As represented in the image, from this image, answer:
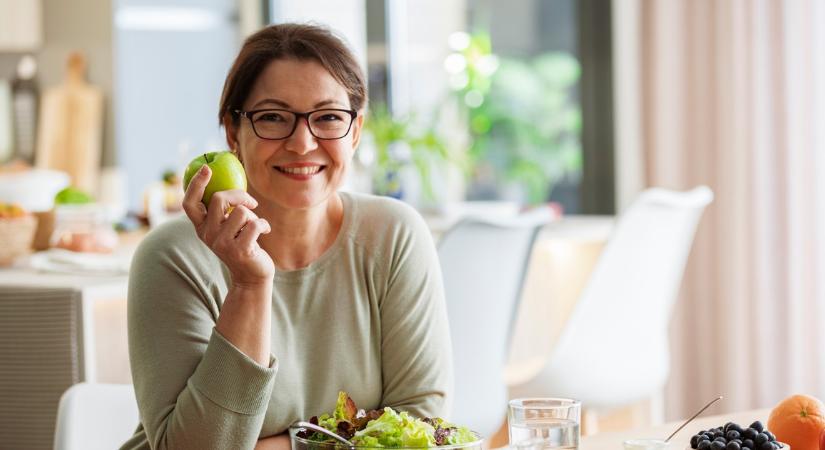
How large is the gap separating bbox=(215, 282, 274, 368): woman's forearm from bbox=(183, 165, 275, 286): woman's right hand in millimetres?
44

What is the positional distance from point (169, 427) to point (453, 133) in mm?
3289

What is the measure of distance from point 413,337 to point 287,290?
0.20 meters

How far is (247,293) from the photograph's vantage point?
1482 mm

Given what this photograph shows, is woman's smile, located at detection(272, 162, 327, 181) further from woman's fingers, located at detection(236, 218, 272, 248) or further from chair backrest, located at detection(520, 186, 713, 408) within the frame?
chair backrest, located at detection(520, 186, 713, 408)

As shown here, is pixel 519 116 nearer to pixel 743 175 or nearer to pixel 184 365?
pixel 743 175

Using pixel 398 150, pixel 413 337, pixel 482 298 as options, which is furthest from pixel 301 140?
pixel 398 150

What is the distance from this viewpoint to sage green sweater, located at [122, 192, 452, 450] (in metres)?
1.50

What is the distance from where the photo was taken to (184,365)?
1569mm

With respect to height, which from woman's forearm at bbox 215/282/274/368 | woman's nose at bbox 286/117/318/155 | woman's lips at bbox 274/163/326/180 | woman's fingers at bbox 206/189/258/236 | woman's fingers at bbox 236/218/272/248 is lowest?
woman's forearm at bbox 215/282/274/368

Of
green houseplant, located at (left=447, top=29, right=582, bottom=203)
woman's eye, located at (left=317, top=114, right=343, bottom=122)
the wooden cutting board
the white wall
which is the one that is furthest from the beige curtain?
the wooden cutting board

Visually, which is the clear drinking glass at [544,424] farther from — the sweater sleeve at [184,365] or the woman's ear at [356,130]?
the woman's ear at [356,130]

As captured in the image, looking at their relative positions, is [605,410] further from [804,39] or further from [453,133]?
[453,133]

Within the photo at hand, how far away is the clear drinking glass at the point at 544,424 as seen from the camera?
1.21 meters

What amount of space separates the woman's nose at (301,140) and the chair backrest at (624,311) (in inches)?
52.2
